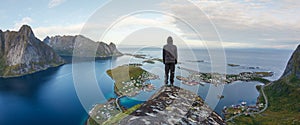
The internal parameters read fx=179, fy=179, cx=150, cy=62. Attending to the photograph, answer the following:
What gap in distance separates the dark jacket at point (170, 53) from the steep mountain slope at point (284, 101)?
5847cm

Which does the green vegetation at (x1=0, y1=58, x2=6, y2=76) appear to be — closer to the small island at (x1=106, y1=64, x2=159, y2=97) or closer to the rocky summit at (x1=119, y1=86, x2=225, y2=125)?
the small island at (x1=106, y1=64, x2=159, y2=97)

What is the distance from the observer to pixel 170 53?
29.9ft

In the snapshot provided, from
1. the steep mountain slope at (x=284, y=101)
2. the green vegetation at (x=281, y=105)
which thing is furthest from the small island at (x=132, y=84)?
the steep mountain slope at (x=284, y=101)

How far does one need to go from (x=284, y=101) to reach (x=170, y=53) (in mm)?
102383


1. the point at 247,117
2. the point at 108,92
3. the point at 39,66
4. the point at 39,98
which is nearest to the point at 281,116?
the point at 247,117

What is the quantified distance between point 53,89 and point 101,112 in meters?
56.2

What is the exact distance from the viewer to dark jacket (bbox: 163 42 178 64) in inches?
357

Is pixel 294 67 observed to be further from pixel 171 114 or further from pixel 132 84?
pixel 171 114

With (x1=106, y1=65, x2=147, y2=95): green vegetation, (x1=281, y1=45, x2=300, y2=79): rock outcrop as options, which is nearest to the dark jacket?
(x1=106, y1=65, x2=147, y2=95): green vegetation

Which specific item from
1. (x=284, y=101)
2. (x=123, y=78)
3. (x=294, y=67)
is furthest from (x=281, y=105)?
(x=123, y=78)

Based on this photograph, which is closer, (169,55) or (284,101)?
(169,55)

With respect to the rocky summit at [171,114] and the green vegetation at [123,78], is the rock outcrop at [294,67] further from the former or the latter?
the rocky summit at [171,114]

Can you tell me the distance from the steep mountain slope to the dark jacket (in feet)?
192

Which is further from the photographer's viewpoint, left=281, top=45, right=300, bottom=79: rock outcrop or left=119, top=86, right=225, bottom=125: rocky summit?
left=281, top=45, right=300, bottom=79: rock outcrop
